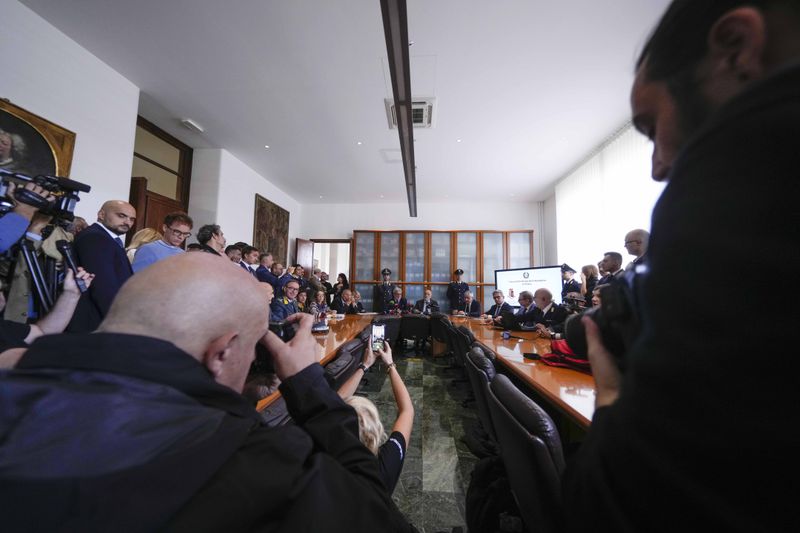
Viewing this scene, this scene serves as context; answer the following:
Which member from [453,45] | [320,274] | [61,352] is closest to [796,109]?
[61,352]

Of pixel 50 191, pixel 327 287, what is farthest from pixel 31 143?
pixel 327 287

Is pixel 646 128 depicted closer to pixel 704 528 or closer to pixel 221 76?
pixel 704 528

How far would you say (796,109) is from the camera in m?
0.23

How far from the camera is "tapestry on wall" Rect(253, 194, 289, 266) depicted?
647 cm

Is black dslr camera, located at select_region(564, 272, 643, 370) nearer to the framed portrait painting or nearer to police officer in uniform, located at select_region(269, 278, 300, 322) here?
police officer in uniform, located at select_region(269, 278, 300, 322)

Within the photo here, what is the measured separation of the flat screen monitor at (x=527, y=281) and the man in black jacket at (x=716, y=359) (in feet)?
19.1

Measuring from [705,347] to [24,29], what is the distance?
4.91 metres

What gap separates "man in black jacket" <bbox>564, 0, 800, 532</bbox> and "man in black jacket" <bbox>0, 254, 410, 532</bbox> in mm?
359

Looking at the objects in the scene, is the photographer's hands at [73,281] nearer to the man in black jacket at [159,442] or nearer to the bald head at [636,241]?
the man in black jacket at [159,442]

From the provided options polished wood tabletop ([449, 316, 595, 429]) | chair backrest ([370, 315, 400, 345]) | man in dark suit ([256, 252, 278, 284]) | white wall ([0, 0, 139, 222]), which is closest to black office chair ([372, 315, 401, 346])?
chair backrest ([370, 315, 400, 345])

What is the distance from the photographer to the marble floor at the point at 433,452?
1.72m

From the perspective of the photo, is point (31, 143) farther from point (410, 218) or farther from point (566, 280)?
point (566, 280)

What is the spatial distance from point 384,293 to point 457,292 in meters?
1.91

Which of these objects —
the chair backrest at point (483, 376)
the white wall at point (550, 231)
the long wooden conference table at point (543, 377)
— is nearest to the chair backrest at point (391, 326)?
the long wooden conference table at point (543, 377)
